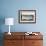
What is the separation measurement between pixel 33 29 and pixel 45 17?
584 mm

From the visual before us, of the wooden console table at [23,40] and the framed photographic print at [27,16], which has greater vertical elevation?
the framed photographic print at [27,16]

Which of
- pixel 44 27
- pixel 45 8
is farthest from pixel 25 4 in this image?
pixel 44 27

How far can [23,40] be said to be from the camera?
12.9 feet

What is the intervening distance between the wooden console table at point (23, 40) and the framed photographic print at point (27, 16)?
2.34 ft

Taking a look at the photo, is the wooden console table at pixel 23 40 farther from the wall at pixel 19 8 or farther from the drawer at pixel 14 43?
the wall at pixel 19 8

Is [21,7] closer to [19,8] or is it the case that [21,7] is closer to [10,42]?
[19,8]

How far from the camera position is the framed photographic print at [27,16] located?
14.6 feet

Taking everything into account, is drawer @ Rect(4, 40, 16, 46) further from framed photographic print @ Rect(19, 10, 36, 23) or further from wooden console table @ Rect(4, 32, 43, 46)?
framed photographic print @ Rect(19, 10, 36, 23)

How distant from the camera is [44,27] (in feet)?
14.8

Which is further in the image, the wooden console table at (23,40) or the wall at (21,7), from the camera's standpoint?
the wall at (21,7)

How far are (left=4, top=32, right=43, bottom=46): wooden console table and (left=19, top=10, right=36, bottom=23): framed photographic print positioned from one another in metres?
0.71

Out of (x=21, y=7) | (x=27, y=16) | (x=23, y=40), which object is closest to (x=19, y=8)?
(x=21, y=7)

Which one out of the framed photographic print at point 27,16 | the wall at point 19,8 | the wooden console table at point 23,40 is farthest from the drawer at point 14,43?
the framed photographic print at point 27,16

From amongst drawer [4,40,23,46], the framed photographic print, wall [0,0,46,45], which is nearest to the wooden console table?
drawer [4,40,23,46]
